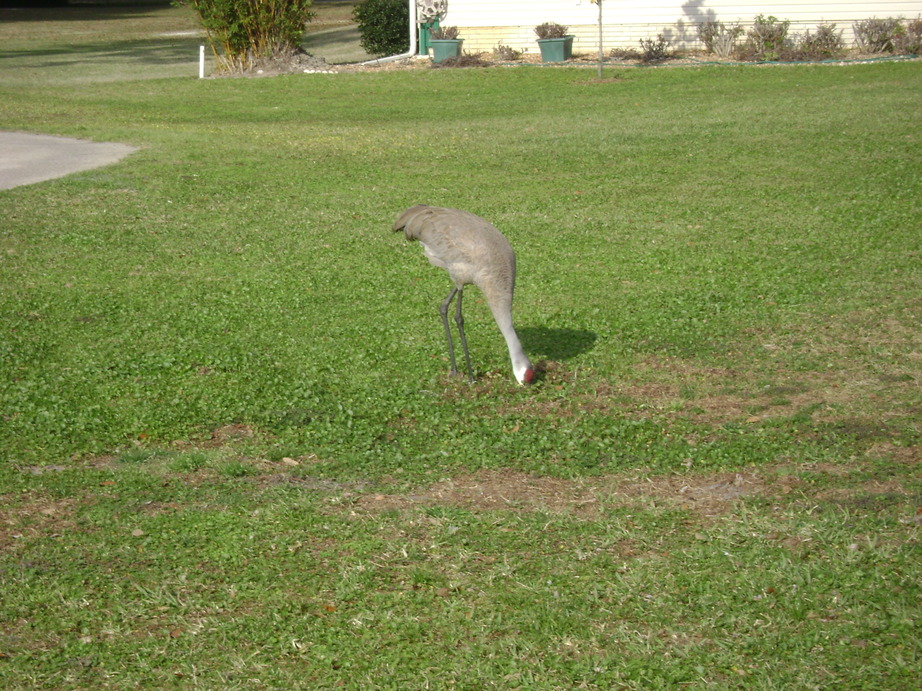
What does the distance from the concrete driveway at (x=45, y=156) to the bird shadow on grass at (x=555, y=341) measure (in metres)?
8.28

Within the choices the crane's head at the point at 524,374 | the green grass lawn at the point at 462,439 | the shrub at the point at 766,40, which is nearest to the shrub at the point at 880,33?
the shrub at the point at 766,40

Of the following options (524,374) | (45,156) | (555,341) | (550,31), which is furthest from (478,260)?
(550,31)

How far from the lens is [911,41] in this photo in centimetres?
2267

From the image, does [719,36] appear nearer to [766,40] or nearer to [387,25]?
[766,40]

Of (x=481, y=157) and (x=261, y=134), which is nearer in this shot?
(x=481, y=157)

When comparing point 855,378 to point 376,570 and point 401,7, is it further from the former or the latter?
point 401,7

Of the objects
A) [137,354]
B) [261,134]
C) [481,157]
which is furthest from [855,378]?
[261,134]

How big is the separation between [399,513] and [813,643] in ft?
6.88

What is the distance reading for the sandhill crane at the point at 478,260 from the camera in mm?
6566

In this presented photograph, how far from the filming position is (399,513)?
5.23m

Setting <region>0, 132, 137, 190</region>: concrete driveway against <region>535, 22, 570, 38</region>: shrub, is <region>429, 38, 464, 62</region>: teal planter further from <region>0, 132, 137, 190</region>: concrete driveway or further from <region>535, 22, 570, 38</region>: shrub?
<region>0, 132, 137, 190</region>: concrete driveway

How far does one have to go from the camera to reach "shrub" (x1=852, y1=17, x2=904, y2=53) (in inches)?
906

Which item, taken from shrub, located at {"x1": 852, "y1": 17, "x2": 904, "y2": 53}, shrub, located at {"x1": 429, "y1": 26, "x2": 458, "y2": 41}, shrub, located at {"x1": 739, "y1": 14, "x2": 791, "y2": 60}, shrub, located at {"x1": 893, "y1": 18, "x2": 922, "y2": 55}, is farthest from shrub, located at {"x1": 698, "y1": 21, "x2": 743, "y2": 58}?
shrub, located at {"x1": 429, "y1": 26, "x2": 458, "y2": 41}

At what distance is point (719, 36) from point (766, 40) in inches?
46.6
